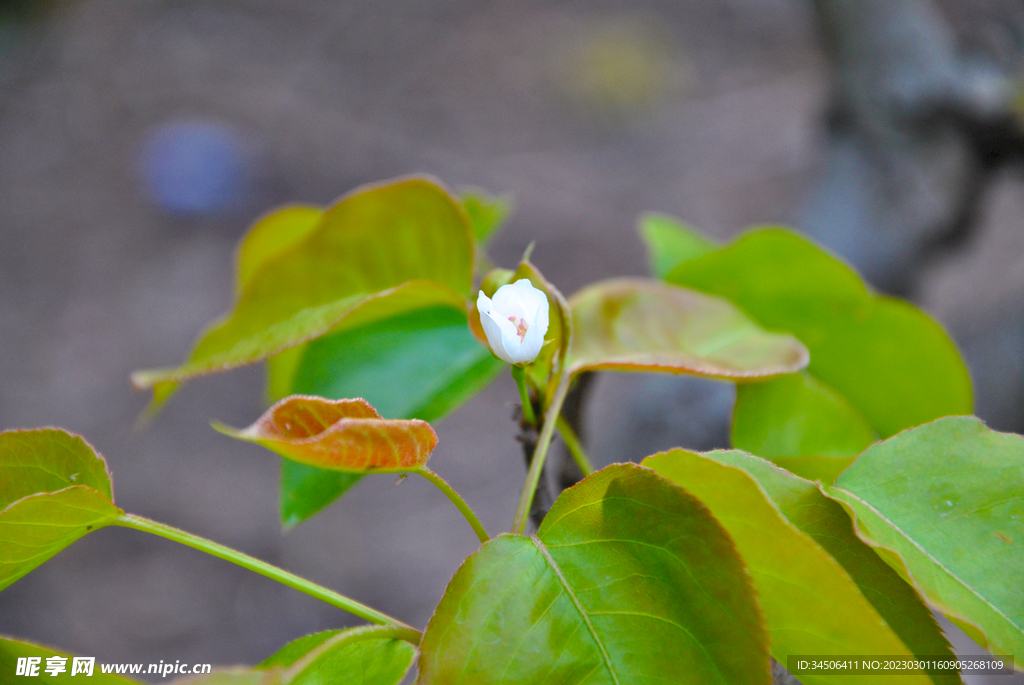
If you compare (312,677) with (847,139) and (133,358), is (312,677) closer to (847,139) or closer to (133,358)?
(847,139)

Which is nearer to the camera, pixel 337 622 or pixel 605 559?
pixel 605 559

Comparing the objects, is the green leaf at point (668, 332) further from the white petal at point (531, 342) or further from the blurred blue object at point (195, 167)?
the blurred blue object at point (195, 167)

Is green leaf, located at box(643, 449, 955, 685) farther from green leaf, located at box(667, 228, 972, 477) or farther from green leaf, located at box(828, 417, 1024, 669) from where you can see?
green leaf, located at box(667, 228, 972, 477)

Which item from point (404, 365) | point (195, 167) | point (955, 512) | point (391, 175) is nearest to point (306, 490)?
point (404, 365)

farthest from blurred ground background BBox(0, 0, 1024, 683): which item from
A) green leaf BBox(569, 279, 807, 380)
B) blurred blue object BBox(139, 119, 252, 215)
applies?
green leaf BBox(569, 279, 807, 380)

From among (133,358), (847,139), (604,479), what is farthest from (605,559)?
(133,358)
